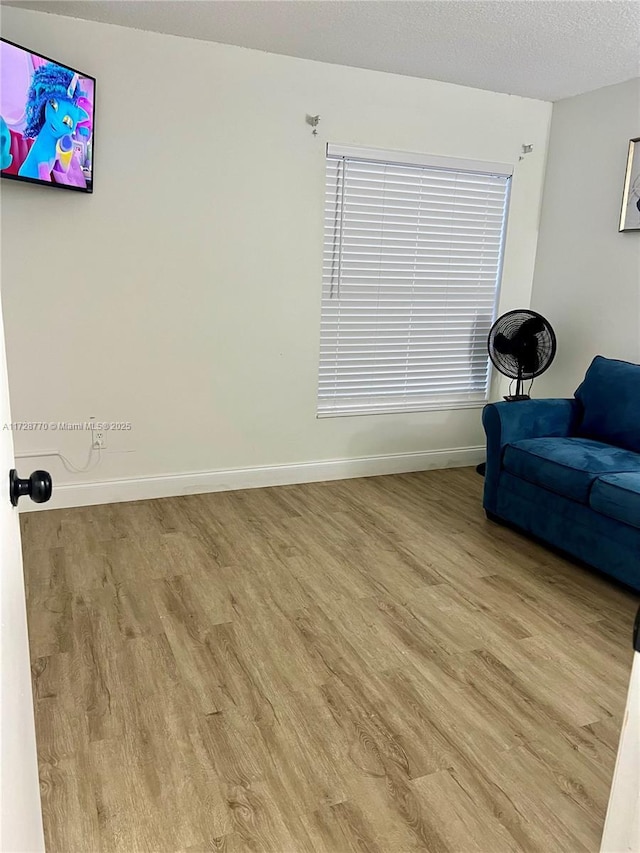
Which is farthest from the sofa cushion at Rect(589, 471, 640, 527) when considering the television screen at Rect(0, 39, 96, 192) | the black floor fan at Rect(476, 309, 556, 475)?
the television screen at Rect(0, 39, 96, 192)

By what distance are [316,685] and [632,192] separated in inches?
134

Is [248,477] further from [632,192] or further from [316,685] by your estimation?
[632,192]

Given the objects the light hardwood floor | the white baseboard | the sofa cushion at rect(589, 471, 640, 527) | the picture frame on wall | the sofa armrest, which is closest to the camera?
the light hardwood floor

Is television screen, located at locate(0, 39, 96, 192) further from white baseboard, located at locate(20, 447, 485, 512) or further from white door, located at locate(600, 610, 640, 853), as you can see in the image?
white door, located at locate(600, 610, 640, 853)

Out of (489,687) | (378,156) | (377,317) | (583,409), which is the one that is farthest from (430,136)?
(489,687)

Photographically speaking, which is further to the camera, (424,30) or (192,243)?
(192,243)

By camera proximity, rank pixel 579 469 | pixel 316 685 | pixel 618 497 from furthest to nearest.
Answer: pixel 579 469 < pixel 618 497 < pixel 316 685

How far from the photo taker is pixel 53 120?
9.90 feet

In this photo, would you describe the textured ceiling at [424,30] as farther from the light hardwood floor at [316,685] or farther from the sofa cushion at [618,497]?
the light hardwood floor at [316,685]

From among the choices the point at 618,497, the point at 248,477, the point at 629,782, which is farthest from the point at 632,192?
the point at 629,782

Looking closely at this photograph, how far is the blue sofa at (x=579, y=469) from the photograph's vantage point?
9.49 ft

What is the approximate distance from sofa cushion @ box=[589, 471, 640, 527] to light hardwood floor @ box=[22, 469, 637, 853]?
1.26 feet

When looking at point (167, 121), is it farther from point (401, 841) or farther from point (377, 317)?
point (401, 841)

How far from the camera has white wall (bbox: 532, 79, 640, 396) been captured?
3947 mm
